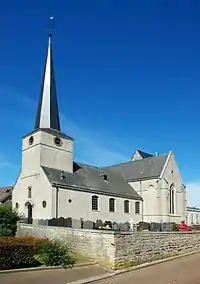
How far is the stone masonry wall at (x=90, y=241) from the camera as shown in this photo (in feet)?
69.7

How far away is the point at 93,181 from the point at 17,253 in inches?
1056

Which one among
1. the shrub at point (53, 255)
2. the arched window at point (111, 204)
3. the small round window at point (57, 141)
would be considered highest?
the small round window at point (57, 141)

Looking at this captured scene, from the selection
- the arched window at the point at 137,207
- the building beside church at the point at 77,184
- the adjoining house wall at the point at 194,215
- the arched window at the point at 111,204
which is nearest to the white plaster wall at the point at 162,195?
the building beside church at the point at 77,184

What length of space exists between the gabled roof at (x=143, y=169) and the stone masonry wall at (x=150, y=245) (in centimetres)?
2064

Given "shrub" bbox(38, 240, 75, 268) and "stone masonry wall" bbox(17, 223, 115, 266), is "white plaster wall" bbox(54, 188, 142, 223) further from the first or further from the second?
"shrub" bbox(38, 240, 75, 268)

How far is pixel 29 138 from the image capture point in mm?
43312

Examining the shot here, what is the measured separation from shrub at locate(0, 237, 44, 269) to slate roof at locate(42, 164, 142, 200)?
64.0 feet

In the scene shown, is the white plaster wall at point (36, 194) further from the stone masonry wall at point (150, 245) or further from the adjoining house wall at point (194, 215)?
the adjoining house wall at point (194, 215)

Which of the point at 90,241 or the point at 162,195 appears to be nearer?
the point at 90,241

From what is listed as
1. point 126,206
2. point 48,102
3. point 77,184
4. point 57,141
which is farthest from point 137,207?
point 48,102

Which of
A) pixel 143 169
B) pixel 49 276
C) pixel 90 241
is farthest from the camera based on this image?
pixel 143 169

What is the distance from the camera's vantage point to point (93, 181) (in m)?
44.4

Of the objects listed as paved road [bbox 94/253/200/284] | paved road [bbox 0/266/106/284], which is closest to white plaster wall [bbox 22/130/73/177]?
paved road [bbox 94/253/200/284]

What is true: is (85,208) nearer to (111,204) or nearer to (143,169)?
(111,204)
